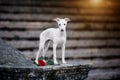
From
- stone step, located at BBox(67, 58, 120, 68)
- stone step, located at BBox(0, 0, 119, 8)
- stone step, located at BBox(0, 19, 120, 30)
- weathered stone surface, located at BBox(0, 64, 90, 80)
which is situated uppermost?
stone step, located at BBox(0, 0, 119, 8)

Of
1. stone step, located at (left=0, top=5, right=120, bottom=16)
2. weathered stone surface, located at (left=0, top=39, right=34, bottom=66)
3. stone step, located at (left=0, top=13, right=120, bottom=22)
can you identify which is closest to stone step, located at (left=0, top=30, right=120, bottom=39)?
stone step, located at (left=0, top=13, right=120, bottom=22)

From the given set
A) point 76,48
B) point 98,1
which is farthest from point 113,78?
point 98,1

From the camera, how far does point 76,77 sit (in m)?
3.87

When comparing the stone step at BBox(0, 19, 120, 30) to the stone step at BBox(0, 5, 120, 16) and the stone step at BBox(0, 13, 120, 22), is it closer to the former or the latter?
the stone step at BBox(0, 13, 120, 22)

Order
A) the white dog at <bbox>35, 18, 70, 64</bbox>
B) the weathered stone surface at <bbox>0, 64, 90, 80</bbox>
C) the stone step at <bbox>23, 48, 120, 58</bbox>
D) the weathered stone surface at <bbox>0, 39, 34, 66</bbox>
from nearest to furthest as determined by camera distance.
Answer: the weathered stone surface at <bbox>0, 64, 90, 80</bbox> < the weathered stone surface at <bbox>0, 39, 34, 66</bbox> < the white dog at <bbox>35, 18, 70, 64</bbox> < the stone step at <bbox>23, 48, 120, 58</bbox>

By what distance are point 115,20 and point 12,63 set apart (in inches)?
143

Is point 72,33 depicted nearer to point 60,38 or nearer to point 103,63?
point 103,63

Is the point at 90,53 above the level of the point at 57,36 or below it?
above

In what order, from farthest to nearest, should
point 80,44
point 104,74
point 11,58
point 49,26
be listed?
point 104,74 → point 80,44 → point 49,26 → point 11,58

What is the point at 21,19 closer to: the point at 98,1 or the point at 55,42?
the point at 98,1

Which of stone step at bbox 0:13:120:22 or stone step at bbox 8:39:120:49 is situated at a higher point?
stone step at bbox 0:13:120:22

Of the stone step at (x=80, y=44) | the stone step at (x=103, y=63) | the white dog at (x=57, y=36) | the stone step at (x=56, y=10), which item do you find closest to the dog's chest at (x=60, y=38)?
the white dog at (x=57, y=36)

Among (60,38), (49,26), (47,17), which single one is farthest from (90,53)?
(60,38)

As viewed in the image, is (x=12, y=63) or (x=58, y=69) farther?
(x=12, y=63)
